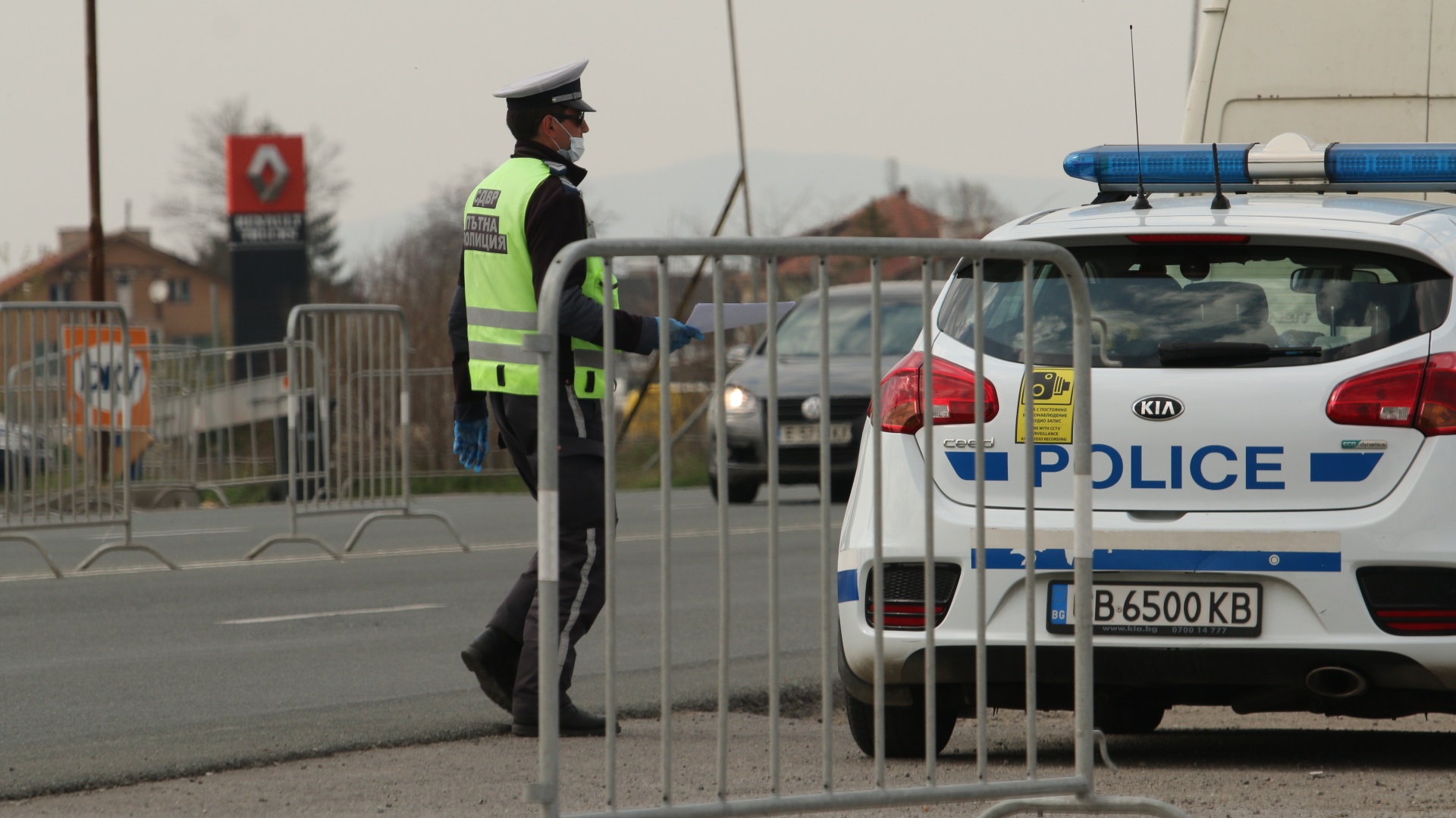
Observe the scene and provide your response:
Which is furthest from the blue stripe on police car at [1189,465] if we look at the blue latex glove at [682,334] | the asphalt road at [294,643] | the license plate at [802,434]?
the license plate at [802,434]

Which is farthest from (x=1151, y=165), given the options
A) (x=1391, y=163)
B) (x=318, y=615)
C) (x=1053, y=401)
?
(x=318, y=615)

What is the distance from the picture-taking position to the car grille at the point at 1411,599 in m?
4.79

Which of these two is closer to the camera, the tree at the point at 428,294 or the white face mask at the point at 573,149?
the white face mask at the point at 573,149

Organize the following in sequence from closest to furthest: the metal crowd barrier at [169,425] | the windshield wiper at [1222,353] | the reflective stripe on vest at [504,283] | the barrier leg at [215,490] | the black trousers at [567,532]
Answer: the windshield wiper at [1222,353]
the black trousers at [567,532]
the reflective stripe on vest at [504,283]
the metal crowd barrier at [169,425]
the barrier leg at [215,490]

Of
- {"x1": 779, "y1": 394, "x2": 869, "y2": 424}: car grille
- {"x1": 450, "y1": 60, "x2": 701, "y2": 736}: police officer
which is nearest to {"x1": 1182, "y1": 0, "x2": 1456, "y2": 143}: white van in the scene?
{"x1": 779, "y1": 394, "x2": 869, "y2": 424}: car grille

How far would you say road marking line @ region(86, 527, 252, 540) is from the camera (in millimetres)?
14760

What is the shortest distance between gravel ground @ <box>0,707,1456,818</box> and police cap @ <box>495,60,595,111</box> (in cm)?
198

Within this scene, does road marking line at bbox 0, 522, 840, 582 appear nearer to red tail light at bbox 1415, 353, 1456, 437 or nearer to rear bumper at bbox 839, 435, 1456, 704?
rear bumper at bbox 839, 435, 1456, 704

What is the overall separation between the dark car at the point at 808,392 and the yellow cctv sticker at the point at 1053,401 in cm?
126

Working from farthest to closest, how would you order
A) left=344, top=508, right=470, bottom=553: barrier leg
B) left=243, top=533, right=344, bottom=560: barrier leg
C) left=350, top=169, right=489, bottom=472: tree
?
1. left=350, top=169, right=489, bottom=472: tree
2. left=344, top=508, right=470, bottom=553: barrier leg
3. left=243, top=533, right=344, bottom=560: barrier leg

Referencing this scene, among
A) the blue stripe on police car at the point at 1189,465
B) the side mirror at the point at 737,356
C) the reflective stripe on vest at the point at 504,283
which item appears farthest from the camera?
the side mirror at the point at 737,356

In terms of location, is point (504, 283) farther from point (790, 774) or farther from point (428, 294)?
point (428, 294)

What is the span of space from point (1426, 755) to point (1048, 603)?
148cm

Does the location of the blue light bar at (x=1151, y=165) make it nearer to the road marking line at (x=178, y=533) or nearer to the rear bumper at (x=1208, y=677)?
the rear bumper at (x=1208, y=677)
